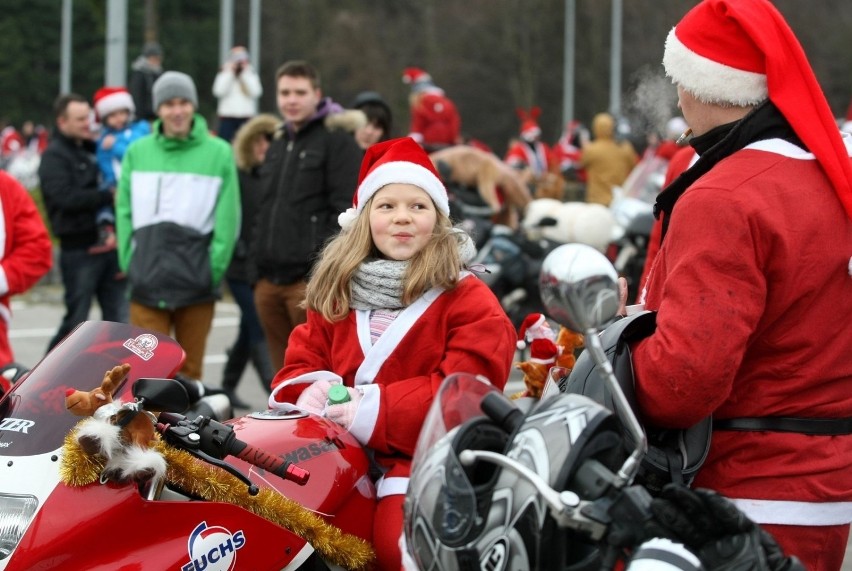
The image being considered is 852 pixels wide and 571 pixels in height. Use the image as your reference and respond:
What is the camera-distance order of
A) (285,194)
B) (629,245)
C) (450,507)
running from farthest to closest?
1. (629,245)
2. (285,194)
3. (450,507)

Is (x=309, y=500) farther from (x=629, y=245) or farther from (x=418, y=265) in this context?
(x=629, y=245)

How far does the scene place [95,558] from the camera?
279 cm

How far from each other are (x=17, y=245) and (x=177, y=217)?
5.16 ft

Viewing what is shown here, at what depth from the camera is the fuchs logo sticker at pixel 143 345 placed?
3.21 meters

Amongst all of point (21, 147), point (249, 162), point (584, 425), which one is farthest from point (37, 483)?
point (21, 147)

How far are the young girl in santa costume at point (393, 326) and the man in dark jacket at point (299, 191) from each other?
9.46 feet

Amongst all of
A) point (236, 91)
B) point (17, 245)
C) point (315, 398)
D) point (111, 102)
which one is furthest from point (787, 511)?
point (236, 91)

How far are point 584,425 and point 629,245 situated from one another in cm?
875

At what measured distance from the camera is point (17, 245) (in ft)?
18.9

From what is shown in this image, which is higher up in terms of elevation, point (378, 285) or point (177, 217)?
point (378, 285)

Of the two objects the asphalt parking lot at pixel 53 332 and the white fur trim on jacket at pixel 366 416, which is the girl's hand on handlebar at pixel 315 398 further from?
the asphalt parking lot at pixel 53 332

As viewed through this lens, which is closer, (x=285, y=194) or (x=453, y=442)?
(x=453, y=442)

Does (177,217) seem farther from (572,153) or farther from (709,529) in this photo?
(572,153)

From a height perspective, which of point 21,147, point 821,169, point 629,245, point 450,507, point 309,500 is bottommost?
point 21,147
